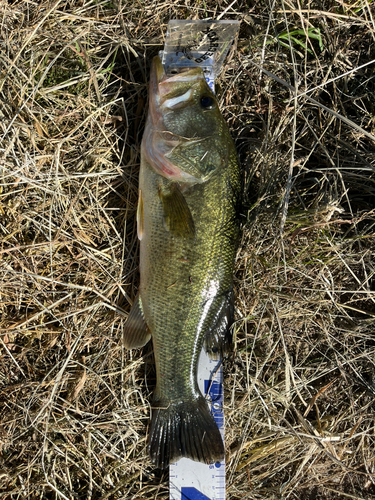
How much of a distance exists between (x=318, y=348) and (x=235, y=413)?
2.74 ft

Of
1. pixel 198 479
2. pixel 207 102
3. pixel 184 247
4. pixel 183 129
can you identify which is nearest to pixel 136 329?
pixel 184 247

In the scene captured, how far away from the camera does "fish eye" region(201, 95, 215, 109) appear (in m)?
2.35

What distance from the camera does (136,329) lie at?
249 centimetres

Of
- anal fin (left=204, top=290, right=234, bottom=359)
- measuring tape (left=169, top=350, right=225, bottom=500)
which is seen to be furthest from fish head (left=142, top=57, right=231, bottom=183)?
measuring tape (left=169, top=350, right=225, bottom=500)

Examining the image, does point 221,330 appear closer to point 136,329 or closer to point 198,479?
point 136,329

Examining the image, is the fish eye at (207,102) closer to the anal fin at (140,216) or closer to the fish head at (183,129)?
the fish head at (183,129)

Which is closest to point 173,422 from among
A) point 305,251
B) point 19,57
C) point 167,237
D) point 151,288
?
point 151,288

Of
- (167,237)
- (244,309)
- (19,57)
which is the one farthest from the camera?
(244,309)

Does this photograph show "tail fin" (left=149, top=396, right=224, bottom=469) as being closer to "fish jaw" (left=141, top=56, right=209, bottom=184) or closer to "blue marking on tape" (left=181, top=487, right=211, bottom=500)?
"blue marking on tape" (left=181, top=487, right=211, bottom=500)

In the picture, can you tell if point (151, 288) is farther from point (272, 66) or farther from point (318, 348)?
point (272, 66)

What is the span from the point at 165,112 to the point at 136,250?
1.00 meters

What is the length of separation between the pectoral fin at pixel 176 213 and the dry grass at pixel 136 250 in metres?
0.48

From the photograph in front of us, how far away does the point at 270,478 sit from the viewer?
2.81m

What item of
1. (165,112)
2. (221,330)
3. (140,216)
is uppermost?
(165,112)
